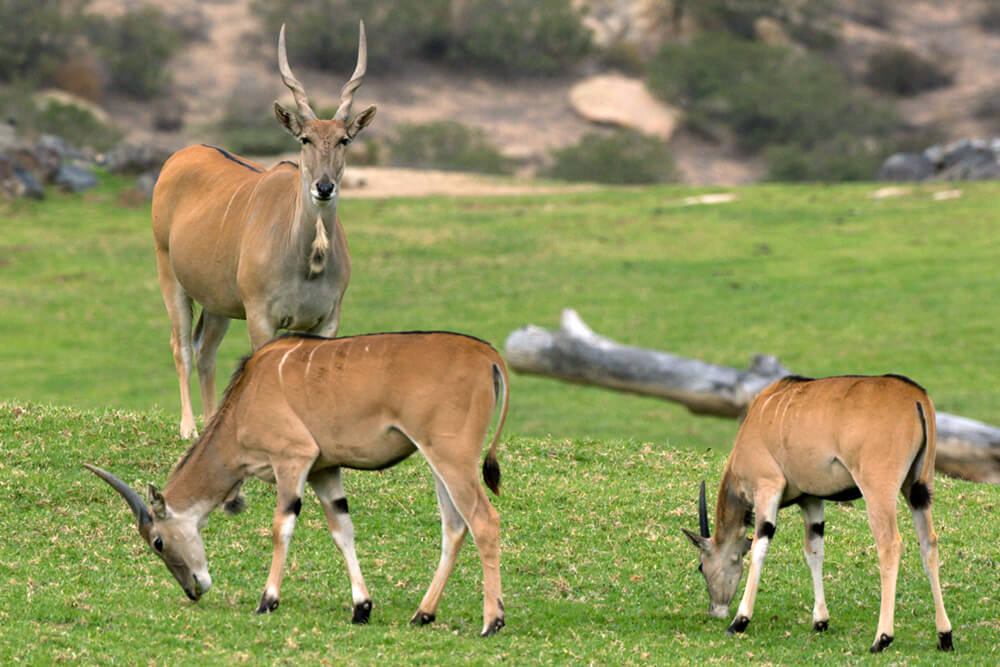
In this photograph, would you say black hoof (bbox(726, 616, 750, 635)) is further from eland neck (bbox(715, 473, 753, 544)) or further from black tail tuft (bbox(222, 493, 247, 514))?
black tail tuft (bbox(222, 493, 247, 514))

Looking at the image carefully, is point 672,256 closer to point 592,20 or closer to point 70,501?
point 70,501

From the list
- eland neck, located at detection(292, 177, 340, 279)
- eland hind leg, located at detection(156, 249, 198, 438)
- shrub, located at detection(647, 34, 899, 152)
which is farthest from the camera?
shrub, located at detection(647, 34, 899, 152)

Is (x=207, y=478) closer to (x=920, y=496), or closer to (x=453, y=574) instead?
(x=453, y=574)

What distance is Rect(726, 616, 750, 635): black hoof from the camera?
26.5 ft

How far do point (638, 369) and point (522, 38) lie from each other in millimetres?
51578

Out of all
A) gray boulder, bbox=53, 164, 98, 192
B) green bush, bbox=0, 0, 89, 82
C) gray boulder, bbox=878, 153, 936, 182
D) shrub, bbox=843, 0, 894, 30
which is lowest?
shrub, bbox=843, 0, 894, 30

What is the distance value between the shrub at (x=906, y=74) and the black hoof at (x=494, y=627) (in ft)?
223

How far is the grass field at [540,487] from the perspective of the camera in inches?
305

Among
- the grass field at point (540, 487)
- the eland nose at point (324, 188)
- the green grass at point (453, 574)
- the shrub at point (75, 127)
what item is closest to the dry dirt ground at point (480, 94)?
the shrub at point (75, 127)

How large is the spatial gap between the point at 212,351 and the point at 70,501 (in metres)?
2.38

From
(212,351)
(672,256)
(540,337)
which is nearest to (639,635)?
(212,351)

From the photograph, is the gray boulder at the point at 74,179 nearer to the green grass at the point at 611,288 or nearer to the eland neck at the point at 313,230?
the green grass at the point at 611,288

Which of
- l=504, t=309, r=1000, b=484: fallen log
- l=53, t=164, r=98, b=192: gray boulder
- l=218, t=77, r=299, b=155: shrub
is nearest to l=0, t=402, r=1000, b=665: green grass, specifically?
l=504, t=309, r=1000, b=484: fallen log

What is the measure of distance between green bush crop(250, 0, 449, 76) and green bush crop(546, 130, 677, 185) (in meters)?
15.3
